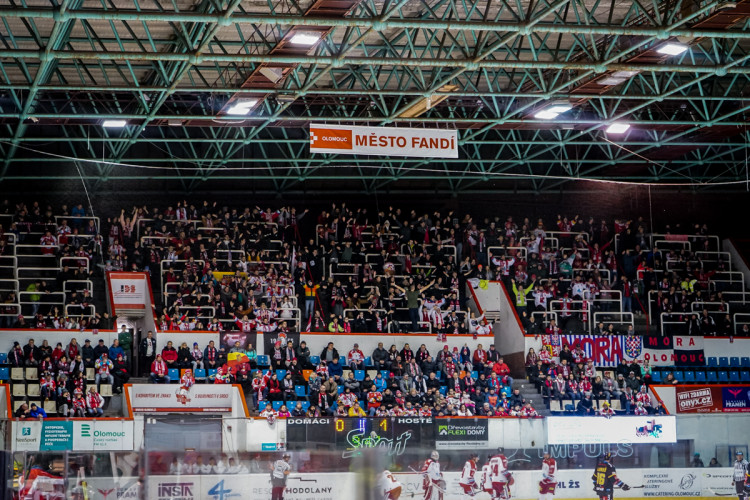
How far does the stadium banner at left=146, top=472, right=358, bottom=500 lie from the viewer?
43.5 feet

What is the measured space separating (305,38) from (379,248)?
16989 mm

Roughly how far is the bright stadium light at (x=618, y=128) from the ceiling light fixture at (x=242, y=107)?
419 inches

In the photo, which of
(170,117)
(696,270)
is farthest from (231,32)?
(696,270)

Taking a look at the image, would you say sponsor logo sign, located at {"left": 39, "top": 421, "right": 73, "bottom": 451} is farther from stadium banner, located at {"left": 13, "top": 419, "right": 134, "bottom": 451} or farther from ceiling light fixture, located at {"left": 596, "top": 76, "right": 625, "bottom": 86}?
ceiling light fixture, located at {"left": 596, "top": 76, "right": 625, "bottom": 86}

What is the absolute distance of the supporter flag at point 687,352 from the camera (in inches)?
1470

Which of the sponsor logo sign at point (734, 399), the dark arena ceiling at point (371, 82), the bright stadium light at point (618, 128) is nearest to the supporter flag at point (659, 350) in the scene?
the sponsor logo sign at point (734, 399)

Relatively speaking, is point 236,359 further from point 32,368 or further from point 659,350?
point 659,350

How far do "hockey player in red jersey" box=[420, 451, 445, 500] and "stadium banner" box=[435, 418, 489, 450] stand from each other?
14.7ft

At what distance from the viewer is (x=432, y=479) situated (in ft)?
73.9

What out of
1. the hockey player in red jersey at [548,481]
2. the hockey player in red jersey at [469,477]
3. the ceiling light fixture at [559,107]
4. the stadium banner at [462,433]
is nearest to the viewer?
the hockey player in red jersey at [469,477]

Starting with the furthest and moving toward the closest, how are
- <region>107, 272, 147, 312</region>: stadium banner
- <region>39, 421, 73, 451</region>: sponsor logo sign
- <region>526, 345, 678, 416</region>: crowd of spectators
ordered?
<region>107, 272, 147, 312</region>: stadium banner < <region>526, 345, 678, 416</region>: crowd of spectators < <region>39, 421, 73, 451</region>: sponsor logo sign

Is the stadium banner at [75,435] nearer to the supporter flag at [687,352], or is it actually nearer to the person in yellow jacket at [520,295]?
the person in yellow jacket at [520,295]

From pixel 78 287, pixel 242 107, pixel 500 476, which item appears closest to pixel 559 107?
pixel 242 107

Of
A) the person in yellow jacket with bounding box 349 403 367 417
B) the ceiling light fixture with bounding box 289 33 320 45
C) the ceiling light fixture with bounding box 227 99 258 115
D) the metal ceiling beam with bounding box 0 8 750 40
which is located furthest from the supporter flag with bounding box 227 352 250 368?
the metal ceiling beam with bounding box 0 8 750 40
